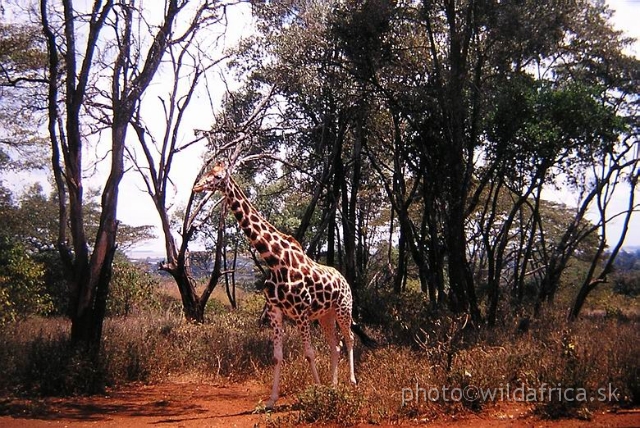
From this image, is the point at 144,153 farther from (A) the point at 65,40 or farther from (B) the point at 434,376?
(B) the point at 434,376

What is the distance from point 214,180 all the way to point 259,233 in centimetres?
97

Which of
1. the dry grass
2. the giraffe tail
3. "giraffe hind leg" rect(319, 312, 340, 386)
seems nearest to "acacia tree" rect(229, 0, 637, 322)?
the giraffe tail

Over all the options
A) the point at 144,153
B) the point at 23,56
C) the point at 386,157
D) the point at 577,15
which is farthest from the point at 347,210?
the point at 23,56

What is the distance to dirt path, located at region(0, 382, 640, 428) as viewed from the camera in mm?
6902

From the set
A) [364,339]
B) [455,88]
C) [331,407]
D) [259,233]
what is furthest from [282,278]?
[455,88]

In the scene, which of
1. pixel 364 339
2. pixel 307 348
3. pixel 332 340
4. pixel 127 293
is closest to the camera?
pixel 307 348

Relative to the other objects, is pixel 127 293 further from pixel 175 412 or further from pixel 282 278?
pixel 282 278

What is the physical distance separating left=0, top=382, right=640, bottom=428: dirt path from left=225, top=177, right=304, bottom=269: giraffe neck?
2040 millimetres

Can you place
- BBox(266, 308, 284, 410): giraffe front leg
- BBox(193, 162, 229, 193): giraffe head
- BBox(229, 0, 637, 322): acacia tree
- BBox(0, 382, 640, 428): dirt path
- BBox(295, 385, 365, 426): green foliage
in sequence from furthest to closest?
BBox(229, 0, 637, 322): acacia tree → BBox(193, 162, 229, 193): giraffe head → BBox(266, 308, 284, 410): giraffe front leg → BBox(295, 385, 365, 426): green foliage → BBox(0, 382, 640, 428): dirt path

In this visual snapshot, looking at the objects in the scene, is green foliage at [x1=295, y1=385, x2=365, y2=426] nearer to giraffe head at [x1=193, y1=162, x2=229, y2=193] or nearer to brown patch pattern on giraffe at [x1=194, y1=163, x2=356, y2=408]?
brown patch pattern on giraffe at [x1=194, y1=163, x2=356, y2=408]

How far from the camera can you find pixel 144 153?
1584cm

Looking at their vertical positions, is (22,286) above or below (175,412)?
above

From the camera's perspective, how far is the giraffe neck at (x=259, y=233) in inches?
330

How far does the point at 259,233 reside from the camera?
27.7 ft
